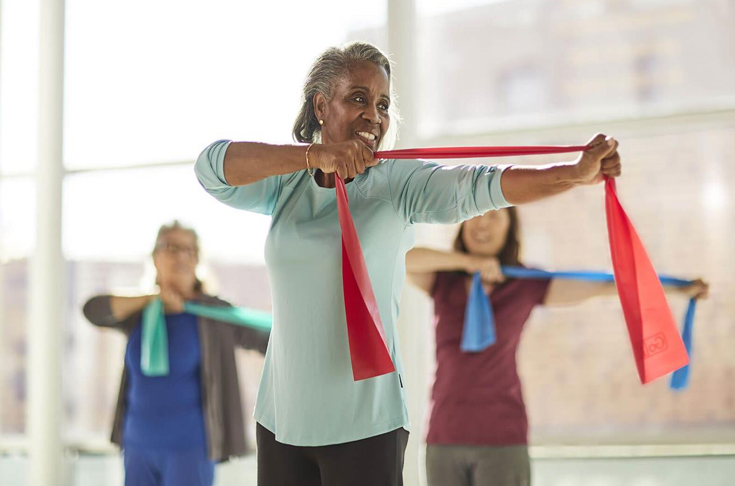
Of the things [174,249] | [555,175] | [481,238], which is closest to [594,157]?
[555,175]

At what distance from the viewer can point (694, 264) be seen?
312 cm

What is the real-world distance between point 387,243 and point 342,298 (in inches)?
5.5

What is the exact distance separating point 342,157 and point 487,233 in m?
1.50

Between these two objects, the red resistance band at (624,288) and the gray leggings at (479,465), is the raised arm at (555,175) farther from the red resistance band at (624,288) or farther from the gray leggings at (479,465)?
the gray leggings at (479,465)

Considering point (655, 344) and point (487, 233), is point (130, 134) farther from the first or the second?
point (655, 344)

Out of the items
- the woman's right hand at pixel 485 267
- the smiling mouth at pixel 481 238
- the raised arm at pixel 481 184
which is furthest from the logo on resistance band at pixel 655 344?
the smiling mouth at pixel 481 238

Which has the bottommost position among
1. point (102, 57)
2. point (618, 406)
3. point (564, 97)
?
point (618, 406)

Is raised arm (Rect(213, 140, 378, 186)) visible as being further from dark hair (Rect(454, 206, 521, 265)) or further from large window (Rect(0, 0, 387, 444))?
large window (Rect(0, 0, 387, 444))

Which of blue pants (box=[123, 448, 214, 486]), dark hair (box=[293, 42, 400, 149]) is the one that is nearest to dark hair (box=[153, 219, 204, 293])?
blue pants (box=[123, 448, 214, 486])

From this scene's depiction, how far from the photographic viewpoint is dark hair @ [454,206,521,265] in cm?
278

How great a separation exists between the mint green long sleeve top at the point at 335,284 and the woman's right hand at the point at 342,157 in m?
0.10

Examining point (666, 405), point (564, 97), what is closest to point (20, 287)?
point (564, 97)

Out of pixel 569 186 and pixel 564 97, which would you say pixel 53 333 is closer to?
pixel 564 97

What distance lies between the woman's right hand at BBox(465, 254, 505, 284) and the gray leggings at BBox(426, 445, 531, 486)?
1.90 ft
